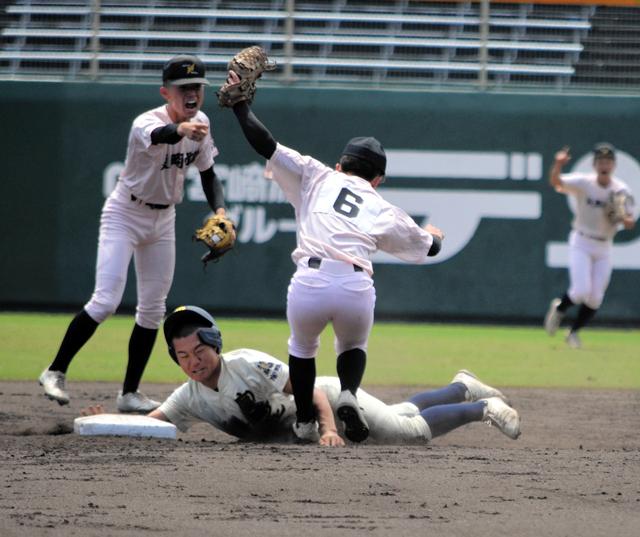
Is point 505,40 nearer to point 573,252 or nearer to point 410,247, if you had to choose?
point 573,252

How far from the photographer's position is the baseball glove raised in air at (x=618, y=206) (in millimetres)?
8938

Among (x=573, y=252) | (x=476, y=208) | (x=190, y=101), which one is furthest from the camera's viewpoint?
(x=476, y=208)

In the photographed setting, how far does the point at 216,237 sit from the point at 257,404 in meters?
1.06

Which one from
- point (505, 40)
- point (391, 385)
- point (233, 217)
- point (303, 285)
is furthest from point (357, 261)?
point (505, 40)

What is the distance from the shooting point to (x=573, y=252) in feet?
30.7

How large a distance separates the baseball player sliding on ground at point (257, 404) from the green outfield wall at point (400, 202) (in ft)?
23.0

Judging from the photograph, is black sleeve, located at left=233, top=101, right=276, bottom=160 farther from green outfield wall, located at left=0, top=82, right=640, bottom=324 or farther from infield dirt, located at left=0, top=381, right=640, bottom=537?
green outfield wall, located at left=0, top=82, right=640, bottom=324

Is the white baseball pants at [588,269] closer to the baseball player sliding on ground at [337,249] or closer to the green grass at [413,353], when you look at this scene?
the green grass at [413,353]

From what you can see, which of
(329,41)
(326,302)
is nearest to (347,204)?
(326,302)

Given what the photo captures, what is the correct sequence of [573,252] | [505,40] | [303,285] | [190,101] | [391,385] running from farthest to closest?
[505,40], [573,252], [391,385], [190,101], [303,285]

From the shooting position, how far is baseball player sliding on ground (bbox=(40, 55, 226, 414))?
4.82 meters

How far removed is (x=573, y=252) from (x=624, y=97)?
3.14 m

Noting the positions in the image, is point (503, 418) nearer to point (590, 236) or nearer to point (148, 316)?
point (148, 316)

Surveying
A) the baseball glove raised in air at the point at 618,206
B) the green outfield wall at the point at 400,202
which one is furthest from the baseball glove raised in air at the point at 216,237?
the green outfield wall at the point at 400,202
